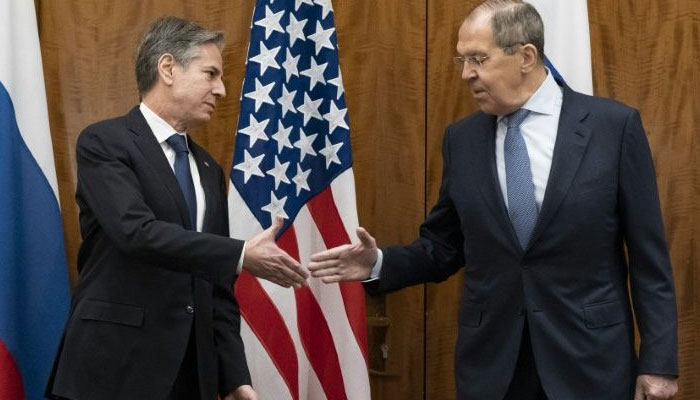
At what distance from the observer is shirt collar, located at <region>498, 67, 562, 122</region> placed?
8.53 ft

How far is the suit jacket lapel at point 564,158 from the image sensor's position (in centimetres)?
247

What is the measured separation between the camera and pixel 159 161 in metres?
2.51

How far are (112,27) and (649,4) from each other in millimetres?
1802

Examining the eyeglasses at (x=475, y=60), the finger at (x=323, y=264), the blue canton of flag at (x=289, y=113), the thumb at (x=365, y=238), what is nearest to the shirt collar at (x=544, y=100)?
the eyeglasses at (x=475, y=60)

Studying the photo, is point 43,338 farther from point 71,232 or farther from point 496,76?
point 496,76

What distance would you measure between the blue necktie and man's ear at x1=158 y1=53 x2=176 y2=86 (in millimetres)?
145

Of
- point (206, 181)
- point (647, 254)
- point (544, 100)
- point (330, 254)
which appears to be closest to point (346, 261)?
point (330, 254)

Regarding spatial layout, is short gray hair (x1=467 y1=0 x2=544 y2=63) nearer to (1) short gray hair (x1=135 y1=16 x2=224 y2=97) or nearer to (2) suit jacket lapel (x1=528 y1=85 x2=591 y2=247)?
(2) suit jacket lapel (x1=528 y1=85 x2=591 y2=247)

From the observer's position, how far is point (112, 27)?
11.4 feet

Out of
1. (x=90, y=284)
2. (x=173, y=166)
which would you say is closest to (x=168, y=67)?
(x=173, y=166)

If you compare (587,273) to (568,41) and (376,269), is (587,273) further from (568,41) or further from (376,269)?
(568,41)

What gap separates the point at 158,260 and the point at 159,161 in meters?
0.26

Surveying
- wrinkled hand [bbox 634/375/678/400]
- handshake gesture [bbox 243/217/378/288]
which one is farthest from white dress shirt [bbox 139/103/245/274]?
wrinkled hand [bbox 634/375/678/400]

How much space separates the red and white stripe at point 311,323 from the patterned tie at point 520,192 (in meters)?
0.81
